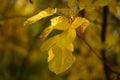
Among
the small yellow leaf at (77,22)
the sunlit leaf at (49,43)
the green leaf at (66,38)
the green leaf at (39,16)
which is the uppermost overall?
the green leaf at (39,16)

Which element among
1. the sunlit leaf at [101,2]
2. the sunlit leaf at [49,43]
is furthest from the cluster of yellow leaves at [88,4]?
the sunlit leaf at [49,43]

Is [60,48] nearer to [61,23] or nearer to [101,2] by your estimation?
[61,23]

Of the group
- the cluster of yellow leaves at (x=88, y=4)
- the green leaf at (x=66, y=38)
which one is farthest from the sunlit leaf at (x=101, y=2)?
the green leaf at (x=66, y=38)

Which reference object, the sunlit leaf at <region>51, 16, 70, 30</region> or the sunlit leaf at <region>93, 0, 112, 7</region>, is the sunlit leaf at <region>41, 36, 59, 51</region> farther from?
the sunlit leaf at <region>93, 0, 112, 7</region>

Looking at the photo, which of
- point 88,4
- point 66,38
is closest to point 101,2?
point 88,4

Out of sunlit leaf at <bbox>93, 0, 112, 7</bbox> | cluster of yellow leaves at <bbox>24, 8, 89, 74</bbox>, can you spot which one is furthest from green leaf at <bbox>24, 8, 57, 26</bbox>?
sunlit leaf at <bbox>93, 0, 112, 7</bbox>

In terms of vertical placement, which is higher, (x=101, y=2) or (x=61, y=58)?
(x=101, y=2)

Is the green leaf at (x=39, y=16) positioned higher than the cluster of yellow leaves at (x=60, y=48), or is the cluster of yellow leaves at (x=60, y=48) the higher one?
the green leaf at (x=39, y=16)

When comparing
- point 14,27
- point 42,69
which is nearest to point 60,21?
point 14,27

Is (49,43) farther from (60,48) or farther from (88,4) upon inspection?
(88,4)

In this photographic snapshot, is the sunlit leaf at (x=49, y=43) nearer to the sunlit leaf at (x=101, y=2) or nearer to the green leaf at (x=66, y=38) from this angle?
the green leaf at (x=66, y=38)

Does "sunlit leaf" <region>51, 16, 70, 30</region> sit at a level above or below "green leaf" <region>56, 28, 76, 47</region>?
above
